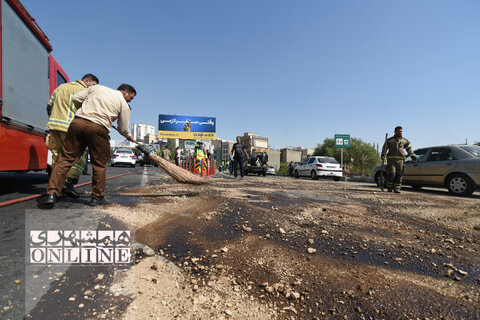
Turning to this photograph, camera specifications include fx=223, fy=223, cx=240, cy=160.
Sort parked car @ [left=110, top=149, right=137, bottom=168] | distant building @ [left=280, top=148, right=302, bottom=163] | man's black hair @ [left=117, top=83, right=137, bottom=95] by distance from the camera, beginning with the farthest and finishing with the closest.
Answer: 1. distant building @ [left=280, top=148, right=302, bottom=163]
2. parked car @ [left=110, top=149, right=137, bottom=168]
3. man's black hair @ [left=117, top=83, right=137, bottom=95]

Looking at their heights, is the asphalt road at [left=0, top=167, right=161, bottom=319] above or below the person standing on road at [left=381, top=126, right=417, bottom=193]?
below

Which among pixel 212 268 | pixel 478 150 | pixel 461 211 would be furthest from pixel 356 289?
pixel 478 150

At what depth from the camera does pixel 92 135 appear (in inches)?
109

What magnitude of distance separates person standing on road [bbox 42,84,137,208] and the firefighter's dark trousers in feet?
23.5

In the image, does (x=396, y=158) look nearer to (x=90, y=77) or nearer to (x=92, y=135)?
(x=92, y=135)

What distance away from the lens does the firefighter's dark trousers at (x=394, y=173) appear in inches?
258

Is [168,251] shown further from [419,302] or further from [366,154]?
[366,154]

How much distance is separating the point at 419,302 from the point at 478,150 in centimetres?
795

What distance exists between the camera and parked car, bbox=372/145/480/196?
619 cm

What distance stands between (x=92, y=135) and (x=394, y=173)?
24.8 feet

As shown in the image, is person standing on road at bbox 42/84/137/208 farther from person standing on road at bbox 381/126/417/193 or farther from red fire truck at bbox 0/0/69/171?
person standing on road at bbox 381/126/417/193

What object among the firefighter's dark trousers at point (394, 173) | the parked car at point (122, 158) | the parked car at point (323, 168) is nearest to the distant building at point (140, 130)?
the parked car at point (122, 158)

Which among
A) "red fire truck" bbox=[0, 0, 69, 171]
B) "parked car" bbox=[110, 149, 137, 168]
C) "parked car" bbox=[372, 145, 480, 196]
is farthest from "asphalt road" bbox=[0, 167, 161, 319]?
"parked car" bbox=[110, 149, 137, 168]

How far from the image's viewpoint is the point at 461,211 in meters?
3.79
